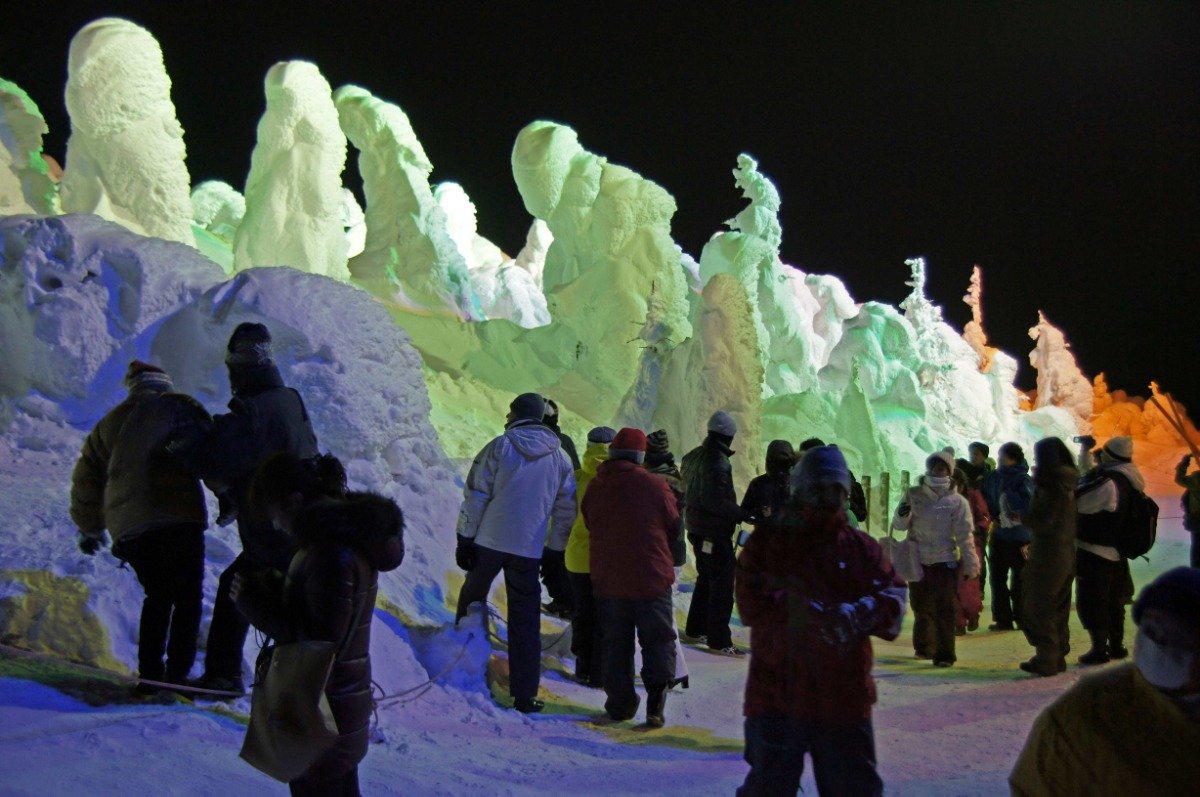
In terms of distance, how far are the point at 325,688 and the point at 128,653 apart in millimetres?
2594

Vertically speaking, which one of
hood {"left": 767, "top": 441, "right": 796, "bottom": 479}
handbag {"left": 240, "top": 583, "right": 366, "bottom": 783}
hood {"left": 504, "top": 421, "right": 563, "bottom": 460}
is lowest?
handbag {"left": 240, "top": 583, "right": 366, "bottom": 783}

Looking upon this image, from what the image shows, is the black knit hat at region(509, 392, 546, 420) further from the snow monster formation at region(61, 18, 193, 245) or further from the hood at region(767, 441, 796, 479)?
the snow monster formation at region(61, 18, 193, 245)

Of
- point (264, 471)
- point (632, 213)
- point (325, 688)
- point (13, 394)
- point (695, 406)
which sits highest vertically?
point (632, 213)

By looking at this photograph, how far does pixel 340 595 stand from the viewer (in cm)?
312

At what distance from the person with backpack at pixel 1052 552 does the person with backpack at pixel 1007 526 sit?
2.80 ft

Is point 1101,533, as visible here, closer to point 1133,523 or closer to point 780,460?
point 1133,523

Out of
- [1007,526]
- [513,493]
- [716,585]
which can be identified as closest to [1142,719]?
[513,493]

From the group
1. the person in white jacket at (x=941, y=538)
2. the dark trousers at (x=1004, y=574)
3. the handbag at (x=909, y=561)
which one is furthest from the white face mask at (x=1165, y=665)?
the dark trousers at (x=1004, y=574)

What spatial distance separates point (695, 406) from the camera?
16.6 metres

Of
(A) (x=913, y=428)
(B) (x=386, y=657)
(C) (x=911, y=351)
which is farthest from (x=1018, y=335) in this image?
(B) (x=386, y=657)

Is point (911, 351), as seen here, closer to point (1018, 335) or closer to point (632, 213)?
point (632, 213)

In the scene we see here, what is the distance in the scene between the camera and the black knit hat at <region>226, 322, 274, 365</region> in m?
4.55

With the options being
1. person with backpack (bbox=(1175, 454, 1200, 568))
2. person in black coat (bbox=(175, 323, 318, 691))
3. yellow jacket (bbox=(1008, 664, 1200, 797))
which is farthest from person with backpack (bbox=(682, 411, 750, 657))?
yellow jacket (bbox=(1008, 664, 1200, 797))

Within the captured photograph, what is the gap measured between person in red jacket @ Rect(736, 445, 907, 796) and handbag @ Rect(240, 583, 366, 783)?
142 centimetres
